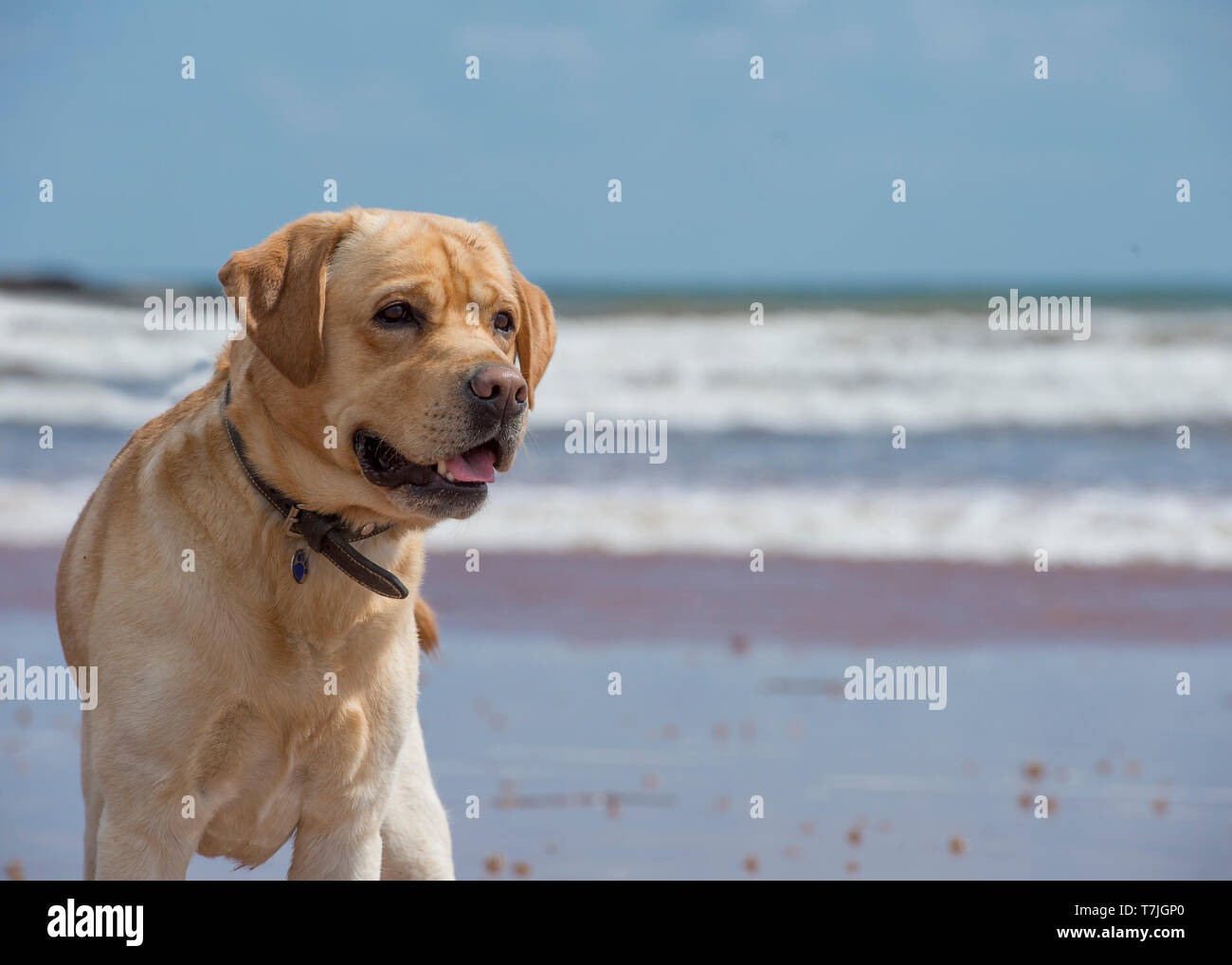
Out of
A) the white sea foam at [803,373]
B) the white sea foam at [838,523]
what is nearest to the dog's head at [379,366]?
the white sea foam at [838,523]

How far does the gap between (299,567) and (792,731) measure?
129 inches

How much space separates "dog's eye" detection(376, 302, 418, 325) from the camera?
295cm

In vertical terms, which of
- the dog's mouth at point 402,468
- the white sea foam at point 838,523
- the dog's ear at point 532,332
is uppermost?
the white sea foam at point 838,523

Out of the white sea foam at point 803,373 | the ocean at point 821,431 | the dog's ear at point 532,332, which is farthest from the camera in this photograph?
the white sea foam at point 803,373

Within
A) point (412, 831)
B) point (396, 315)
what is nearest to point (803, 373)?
point (412, 831)

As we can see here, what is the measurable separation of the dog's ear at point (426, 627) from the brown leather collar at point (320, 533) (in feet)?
2.06

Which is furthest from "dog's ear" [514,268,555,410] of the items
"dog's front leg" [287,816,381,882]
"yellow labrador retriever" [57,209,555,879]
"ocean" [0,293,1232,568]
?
"ocean" [0,293,1232,568]

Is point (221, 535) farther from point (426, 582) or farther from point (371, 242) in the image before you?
point (426, 582)

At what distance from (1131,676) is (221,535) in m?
4.91

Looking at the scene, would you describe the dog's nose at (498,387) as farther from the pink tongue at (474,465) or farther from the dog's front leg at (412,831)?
the dog's front leg at (412,831)

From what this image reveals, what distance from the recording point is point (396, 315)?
296 centimetres

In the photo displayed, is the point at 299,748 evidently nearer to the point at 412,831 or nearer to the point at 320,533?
the point at 320,533

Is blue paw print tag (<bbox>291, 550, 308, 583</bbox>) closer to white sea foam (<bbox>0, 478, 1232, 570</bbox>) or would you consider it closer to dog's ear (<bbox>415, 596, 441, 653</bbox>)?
dog's ear (<bbox>415, 596, 441, 653</bbox>)

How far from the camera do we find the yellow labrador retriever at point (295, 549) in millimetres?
2836
